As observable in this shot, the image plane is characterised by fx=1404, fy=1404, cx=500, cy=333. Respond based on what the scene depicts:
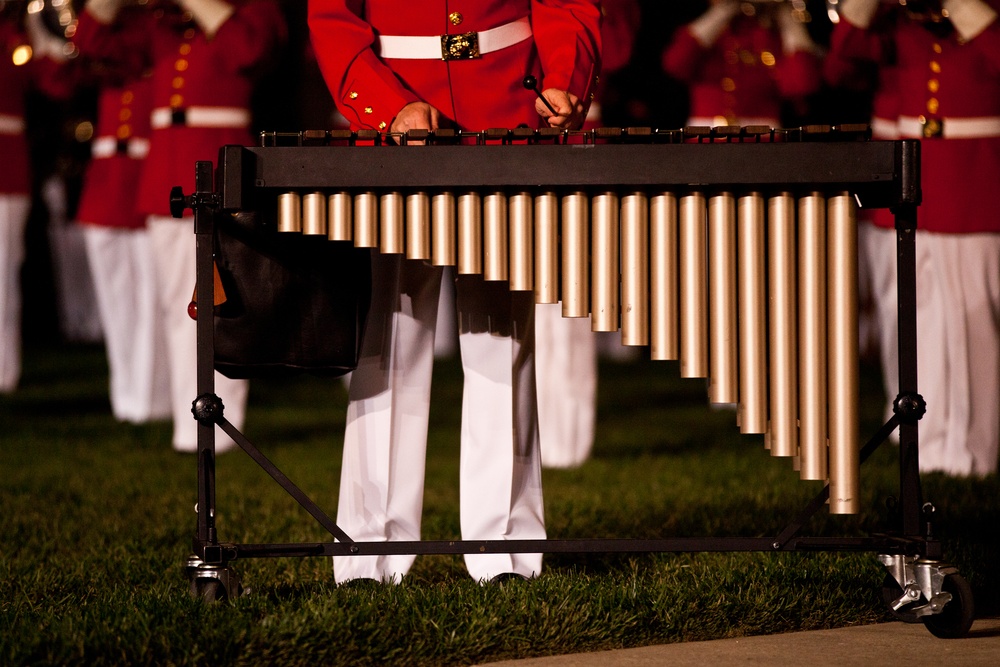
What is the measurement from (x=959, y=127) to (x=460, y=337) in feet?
9.20

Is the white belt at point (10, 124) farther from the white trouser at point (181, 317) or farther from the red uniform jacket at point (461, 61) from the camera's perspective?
the red uniform jacket at point (461, 61)

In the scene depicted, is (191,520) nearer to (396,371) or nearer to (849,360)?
(396,371)

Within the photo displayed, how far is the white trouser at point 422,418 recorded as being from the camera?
370cm

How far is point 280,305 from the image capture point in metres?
3.51

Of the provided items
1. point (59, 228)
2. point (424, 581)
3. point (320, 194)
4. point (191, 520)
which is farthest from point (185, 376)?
point (59, 228)

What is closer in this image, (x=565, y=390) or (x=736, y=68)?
(x=565, y=390)

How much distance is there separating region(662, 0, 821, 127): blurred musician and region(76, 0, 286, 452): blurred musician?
232cm

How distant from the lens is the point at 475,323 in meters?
3.73

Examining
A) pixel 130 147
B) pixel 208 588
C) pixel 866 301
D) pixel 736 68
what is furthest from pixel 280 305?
pixel 866 301

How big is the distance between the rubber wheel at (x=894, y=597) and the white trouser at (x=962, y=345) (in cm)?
238

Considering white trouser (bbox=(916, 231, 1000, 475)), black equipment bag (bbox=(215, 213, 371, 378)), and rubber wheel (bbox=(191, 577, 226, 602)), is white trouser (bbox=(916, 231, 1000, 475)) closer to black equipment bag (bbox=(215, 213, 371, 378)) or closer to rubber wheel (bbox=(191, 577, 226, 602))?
black equipment bag (bbox=(215, 213, 371, 378))

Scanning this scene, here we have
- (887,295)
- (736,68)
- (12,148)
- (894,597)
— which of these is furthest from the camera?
(12,148)

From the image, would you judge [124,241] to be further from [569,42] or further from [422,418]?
[569,42]

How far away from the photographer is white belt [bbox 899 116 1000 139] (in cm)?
558
